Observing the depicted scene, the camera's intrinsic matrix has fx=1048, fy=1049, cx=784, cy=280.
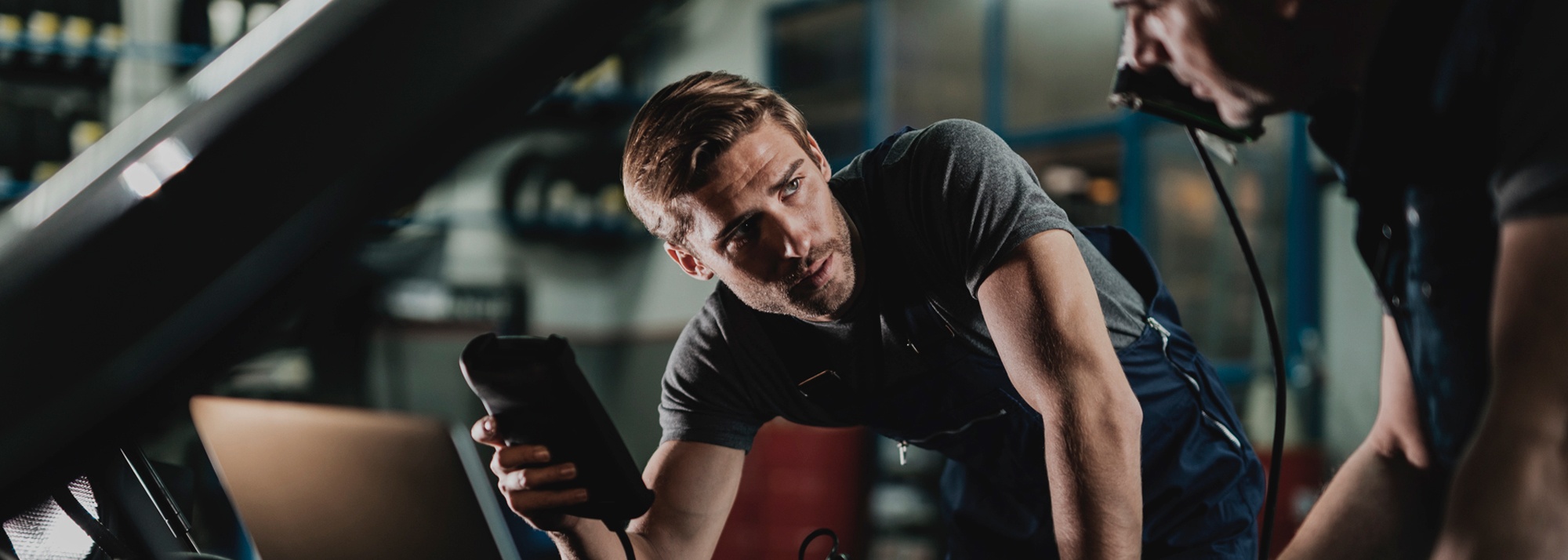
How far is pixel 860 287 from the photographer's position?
2.06ft

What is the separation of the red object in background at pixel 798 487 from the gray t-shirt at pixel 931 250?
183 centimetres

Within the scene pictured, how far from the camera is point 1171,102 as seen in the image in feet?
1.48

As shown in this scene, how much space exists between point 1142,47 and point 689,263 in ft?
0.97

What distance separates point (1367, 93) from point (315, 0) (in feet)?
1.05

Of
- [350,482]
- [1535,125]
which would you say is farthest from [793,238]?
[1535,125]

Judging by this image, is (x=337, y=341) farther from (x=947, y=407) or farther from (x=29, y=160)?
(x=29, y=160)

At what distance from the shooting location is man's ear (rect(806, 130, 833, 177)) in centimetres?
60

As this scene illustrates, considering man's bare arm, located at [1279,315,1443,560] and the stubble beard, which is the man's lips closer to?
the stubble beard

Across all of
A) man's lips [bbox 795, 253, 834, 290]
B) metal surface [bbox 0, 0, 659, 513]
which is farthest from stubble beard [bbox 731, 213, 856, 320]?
metal surface [bbox 0, 0, 659, 513]

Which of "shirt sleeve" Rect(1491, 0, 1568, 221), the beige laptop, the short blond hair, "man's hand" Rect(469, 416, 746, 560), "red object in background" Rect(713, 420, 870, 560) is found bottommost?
"red object in background" Rect(713, 420, 870, 560)

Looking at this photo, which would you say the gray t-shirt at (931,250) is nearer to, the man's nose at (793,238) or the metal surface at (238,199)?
the man's nose at (793,238)

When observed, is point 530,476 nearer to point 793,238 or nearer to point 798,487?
point 793,238

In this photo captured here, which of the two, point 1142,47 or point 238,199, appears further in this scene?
point 1142,47

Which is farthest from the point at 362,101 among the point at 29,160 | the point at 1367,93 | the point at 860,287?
the point at 29,160
